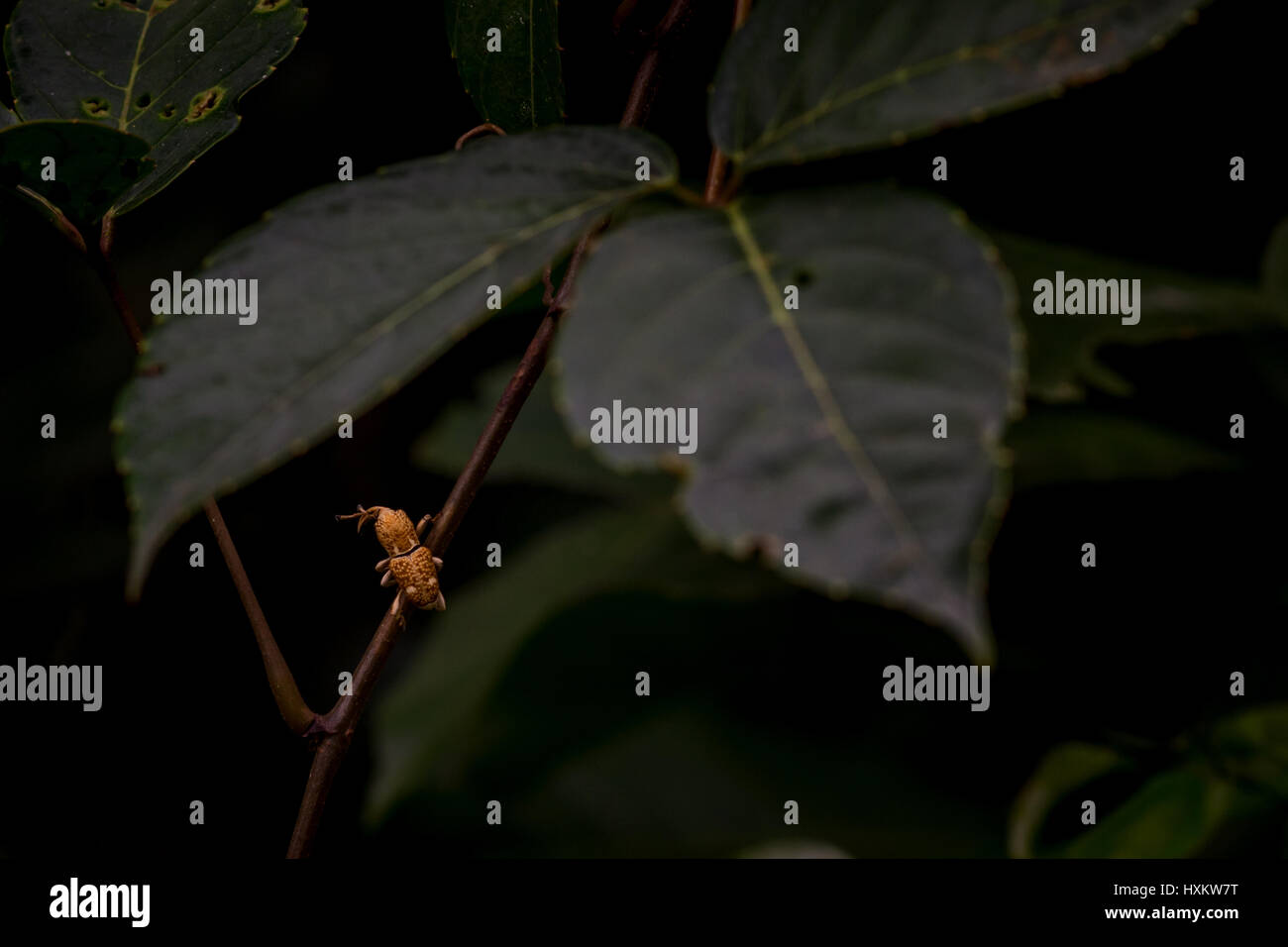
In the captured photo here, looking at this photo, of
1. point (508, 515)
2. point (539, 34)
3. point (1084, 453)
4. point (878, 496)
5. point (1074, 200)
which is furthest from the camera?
point (508, 515)

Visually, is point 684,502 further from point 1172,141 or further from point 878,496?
point 1172,141

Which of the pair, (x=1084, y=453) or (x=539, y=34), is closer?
(x=539, y=34)

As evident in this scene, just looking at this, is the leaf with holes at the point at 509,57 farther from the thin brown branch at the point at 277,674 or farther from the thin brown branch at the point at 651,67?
the thin brown branch at the point at 277,674

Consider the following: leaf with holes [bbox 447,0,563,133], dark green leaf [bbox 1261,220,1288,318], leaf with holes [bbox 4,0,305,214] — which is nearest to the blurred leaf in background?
dark green leaf [bbox 1261,220,1288,318]

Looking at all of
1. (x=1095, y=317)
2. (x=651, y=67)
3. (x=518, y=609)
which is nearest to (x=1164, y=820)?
(x=1095, y=317)

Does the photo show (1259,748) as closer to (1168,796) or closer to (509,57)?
(1168,796)
